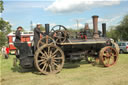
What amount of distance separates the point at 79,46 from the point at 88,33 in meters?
0.95

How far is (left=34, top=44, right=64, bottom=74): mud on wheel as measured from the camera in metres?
5.87

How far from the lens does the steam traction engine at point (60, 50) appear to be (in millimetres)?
5820

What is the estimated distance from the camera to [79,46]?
23.0 ft

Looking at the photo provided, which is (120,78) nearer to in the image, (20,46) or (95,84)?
(95,84)

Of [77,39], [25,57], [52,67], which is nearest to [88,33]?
[77,39]

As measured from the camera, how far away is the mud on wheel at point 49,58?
5871 millimetres

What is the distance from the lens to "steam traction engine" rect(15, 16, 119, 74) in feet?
19.1

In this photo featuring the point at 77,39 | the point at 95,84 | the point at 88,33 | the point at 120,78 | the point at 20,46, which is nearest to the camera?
the point at 95,84

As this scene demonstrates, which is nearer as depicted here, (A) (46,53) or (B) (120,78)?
(B) (120,78)

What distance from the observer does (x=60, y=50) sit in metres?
6.06

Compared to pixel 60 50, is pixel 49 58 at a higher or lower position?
lower

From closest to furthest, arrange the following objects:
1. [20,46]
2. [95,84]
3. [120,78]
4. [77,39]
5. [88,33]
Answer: [95,84], [120,78], [20,46], [77,39], [88,33]

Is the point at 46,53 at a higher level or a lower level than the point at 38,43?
lower

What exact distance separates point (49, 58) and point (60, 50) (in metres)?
0.53
